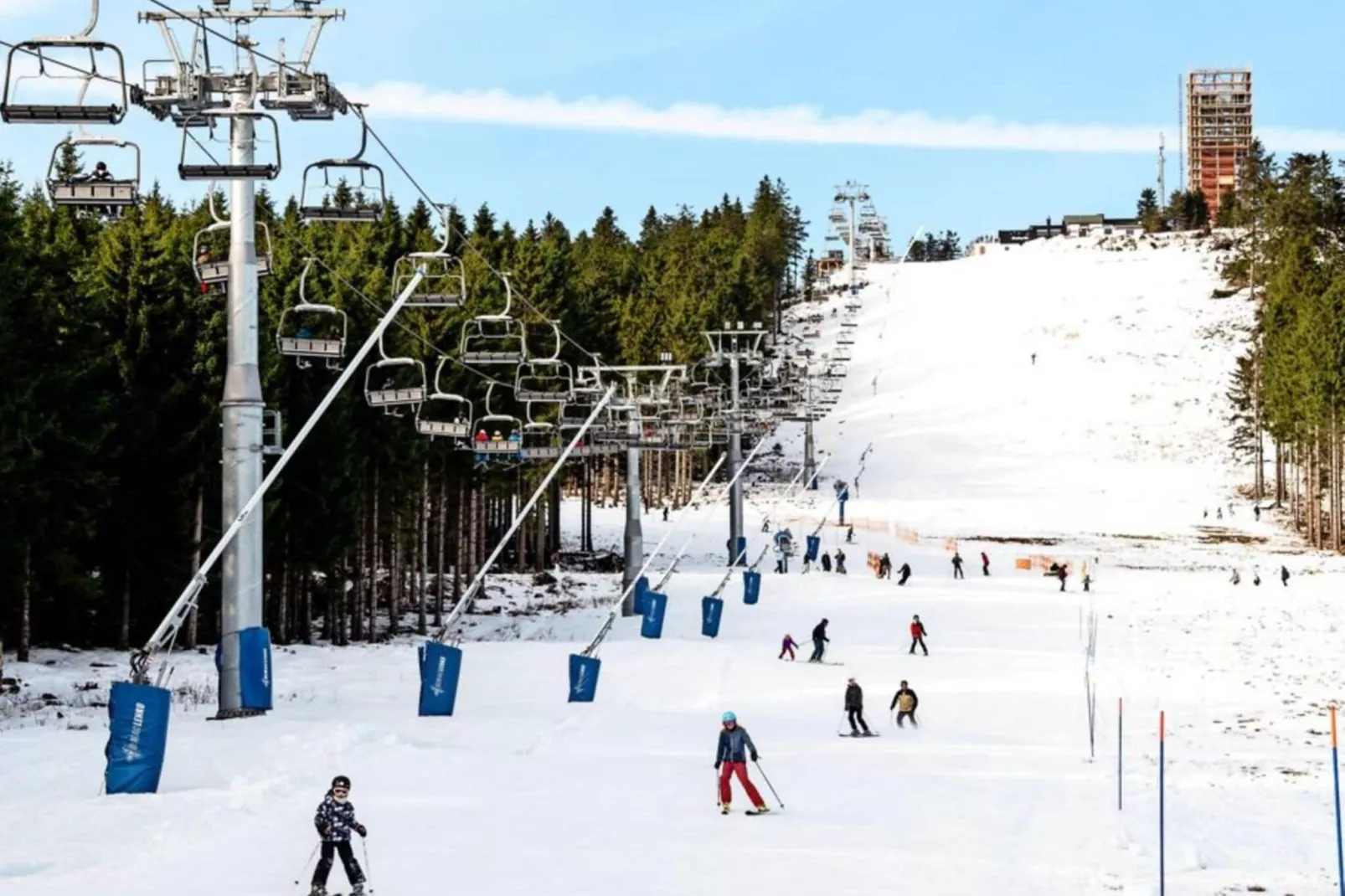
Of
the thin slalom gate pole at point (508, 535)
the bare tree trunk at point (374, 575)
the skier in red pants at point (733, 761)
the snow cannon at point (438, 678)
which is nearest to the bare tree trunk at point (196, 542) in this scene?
the bare tree trunk at point (374, 575)

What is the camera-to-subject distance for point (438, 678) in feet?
81.9

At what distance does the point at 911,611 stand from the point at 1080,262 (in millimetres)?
144507

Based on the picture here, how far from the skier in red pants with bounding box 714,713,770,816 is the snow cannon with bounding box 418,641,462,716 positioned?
748cm

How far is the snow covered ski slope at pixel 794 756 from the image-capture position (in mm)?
15094

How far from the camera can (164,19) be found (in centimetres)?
2100

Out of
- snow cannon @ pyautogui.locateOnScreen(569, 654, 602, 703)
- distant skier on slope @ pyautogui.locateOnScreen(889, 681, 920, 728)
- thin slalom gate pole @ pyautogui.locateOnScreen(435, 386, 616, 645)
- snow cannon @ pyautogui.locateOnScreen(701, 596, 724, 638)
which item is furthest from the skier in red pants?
snow cannon @ pyautogui.locateOnScreen(701, 596, 724, 638)

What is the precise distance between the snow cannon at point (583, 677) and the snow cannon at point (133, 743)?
454 inches

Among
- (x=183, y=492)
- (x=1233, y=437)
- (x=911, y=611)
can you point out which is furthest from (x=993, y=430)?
(x=183, y=492)

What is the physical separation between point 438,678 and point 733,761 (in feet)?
26.0

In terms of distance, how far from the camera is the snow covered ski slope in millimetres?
15094

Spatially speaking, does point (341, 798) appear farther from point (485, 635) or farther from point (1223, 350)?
point (1223, 350)

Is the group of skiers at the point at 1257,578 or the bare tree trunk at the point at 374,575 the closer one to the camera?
the bare tree trunk at the point at 374,575

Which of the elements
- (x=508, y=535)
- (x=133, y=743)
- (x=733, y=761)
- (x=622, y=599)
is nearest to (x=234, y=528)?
(x=133, y=743)

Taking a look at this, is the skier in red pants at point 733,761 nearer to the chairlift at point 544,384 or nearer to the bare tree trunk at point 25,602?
the chairlift at point 544,384
